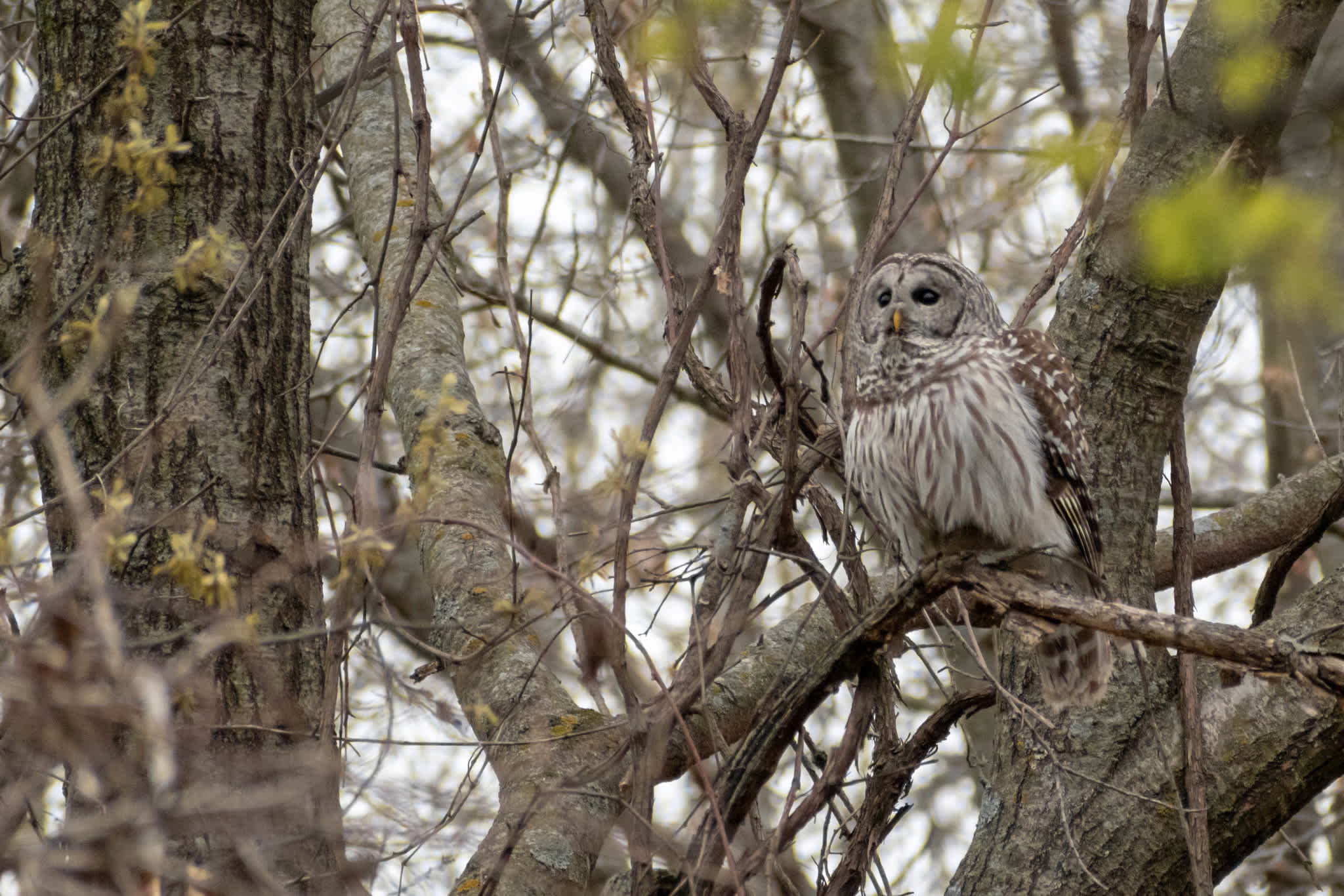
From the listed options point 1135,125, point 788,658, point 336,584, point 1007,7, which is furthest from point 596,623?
point 1007,7

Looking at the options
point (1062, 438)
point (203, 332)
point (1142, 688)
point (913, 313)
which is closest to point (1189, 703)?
point (1142, 688)

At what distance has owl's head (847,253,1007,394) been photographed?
4.35 m

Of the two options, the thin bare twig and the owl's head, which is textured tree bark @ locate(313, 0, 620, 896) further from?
the thin bare twig

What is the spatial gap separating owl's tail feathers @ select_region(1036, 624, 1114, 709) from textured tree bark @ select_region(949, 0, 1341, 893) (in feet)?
0.42

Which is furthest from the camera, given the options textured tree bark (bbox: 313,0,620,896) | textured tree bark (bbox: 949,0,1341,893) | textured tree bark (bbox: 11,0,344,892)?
textured tree bark (bbox: 949,0,1341,893)

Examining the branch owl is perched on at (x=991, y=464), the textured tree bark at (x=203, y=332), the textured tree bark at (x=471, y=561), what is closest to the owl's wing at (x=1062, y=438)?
the branch owl is perched on at (x=991, y=464)

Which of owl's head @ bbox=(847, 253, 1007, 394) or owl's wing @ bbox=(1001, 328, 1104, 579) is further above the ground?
owl's head @ bbox=(847, 253, 1007, 394)

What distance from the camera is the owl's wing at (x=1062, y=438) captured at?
158 inches

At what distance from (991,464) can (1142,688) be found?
0.84 metres

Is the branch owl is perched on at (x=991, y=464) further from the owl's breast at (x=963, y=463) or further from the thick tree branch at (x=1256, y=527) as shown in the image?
the thick tree branch at (x=1256, y=527)

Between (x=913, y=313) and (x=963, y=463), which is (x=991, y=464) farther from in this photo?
(x=913, y=313)

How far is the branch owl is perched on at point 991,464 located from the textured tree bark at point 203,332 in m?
1.60

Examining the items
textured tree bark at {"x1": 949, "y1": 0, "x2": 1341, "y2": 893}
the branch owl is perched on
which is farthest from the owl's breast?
textured tree bark at {"x1": 949, "y1": 0, "x2": 1341, "y2": 893}

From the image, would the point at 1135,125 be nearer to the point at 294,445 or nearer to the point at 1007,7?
the point at 294,445
